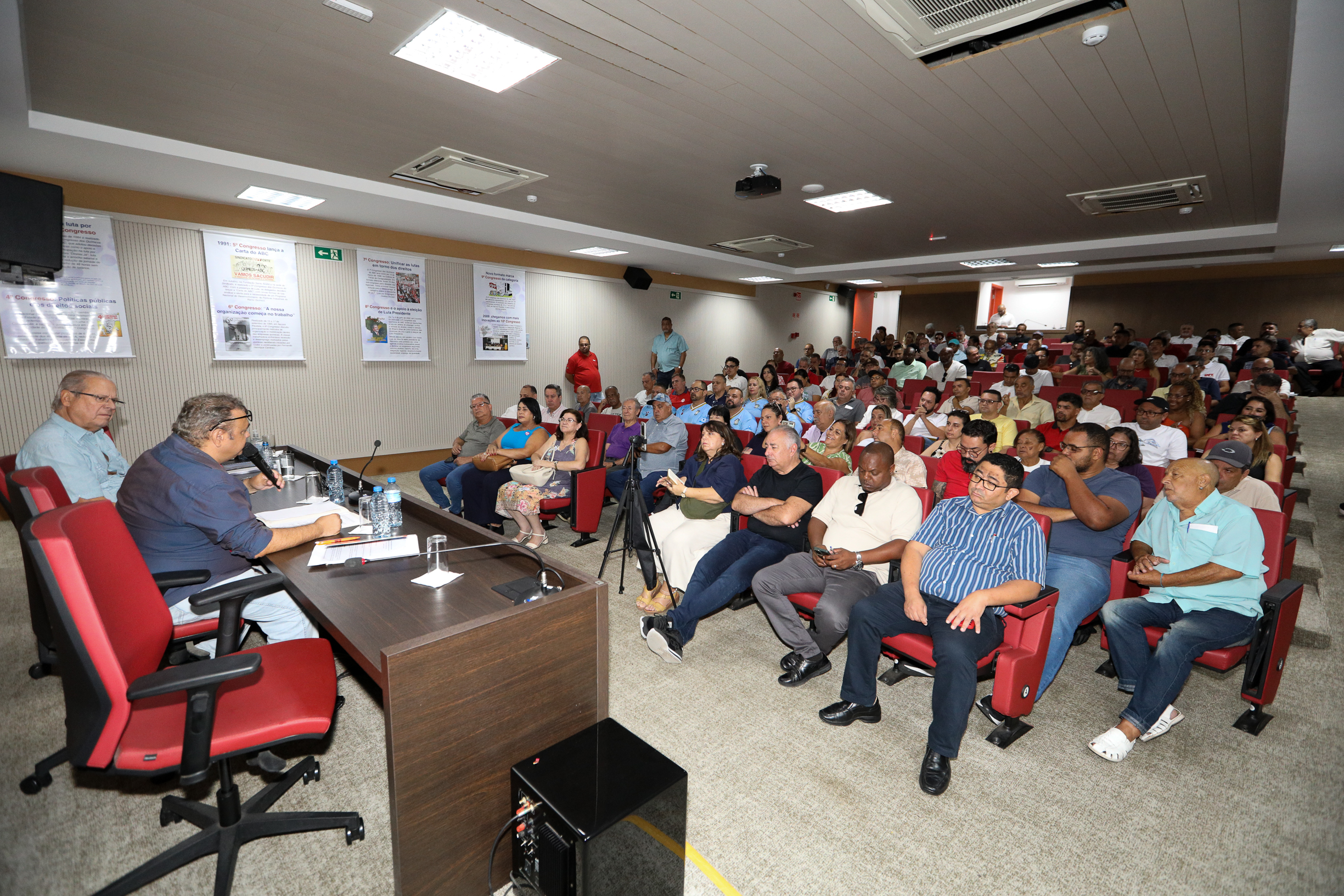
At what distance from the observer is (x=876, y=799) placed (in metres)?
2.20

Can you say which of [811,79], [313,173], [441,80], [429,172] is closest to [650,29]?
[811,79]

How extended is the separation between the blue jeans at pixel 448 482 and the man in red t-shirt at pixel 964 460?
3779mm

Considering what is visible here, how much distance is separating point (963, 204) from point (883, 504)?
4.32 metres

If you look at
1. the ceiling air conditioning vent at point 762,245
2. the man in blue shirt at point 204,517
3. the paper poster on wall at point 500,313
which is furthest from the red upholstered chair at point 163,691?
the ceiling air conditioning vent at point 762,245

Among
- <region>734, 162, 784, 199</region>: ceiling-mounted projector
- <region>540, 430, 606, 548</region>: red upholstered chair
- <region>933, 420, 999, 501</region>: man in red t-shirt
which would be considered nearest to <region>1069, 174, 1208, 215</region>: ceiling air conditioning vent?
<region>734, 162, 784, 199</region>: ceiling-mounted projector

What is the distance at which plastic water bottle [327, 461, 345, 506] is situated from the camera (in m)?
3.09

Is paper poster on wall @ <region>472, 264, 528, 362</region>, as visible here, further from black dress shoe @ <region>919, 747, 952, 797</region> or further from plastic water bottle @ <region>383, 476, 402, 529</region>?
black dress shoe @ <region>919, 747, 952, 797</region>

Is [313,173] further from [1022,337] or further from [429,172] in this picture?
[1022,337]

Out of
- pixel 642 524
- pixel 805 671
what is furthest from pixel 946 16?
pixel 805 671

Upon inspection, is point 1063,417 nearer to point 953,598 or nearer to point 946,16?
point 953,598

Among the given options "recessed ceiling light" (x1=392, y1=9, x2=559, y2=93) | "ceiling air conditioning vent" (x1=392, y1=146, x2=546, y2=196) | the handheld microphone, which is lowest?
the handheld microphone

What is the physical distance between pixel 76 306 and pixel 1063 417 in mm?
8398

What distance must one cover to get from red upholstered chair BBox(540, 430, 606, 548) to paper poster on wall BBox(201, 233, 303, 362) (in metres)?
3.83

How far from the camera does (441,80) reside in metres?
3.24
